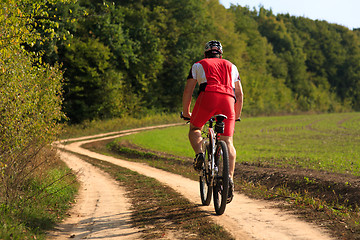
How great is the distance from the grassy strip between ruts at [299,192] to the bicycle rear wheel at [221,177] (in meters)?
1.45

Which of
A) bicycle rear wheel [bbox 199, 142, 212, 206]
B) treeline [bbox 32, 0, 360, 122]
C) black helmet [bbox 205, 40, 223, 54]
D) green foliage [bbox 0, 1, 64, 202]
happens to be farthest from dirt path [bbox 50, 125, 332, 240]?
treeline [bbox 32, 0, 360, 122]

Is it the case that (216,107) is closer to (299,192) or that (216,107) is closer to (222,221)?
(222,221)

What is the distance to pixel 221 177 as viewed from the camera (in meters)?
6.54

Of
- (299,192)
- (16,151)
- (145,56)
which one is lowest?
(299,192)

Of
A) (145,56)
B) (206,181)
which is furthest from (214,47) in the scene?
(145,56)

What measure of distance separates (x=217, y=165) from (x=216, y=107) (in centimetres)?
100

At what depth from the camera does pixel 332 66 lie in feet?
345

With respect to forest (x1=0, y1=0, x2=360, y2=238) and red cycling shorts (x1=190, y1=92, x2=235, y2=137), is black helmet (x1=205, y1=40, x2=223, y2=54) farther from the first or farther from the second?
forest (x1=0, y1=0, x2=360, y2=238)

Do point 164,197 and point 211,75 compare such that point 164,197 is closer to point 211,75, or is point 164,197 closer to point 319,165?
point 211,75

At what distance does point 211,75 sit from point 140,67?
42641 mm

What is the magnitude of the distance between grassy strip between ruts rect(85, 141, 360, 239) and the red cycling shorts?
205 centimetres

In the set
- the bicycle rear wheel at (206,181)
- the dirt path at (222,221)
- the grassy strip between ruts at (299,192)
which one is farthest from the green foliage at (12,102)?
the grassy strip between ruts at (299,192)

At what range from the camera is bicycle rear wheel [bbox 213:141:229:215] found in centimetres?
633

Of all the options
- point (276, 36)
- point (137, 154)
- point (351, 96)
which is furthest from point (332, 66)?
point (137, 154)
